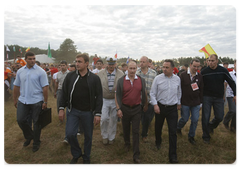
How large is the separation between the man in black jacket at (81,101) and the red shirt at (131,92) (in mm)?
691

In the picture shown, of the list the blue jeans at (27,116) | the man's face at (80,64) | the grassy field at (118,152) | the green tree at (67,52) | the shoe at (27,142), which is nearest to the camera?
the man's face at (80,64)

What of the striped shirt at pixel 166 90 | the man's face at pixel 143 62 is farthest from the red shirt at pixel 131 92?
the man's face at pixel 143 62

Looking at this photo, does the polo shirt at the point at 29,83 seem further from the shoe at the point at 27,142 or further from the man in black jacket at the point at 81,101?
the shoe at the point at 27,142

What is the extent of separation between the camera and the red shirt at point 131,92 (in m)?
3.61

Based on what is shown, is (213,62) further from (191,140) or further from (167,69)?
(191,140)

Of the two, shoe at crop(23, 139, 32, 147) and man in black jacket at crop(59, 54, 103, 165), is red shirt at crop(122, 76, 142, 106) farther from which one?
shoe at crop(23, 139, 32, 147)

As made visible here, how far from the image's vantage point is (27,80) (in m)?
3.66

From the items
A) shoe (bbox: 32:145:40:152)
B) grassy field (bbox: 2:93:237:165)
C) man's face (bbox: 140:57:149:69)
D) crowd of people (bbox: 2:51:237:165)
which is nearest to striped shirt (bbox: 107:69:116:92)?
crowd of people (bbox: 2:51:237:165)

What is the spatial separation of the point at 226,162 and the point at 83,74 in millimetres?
3658

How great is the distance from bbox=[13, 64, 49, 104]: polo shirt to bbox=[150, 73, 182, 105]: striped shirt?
8.96 feet

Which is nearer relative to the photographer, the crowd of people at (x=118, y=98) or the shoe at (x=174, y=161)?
the crowd of people at (x=118, y=98)

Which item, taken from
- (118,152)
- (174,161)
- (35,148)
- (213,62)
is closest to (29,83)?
(35,148)

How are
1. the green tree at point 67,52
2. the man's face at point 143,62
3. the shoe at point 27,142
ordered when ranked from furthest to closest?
the green tree at point 67,52, the man's face at point 143,62, the shoe at point 27,142

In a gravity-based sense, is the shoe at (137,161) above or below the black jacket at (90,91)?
below
